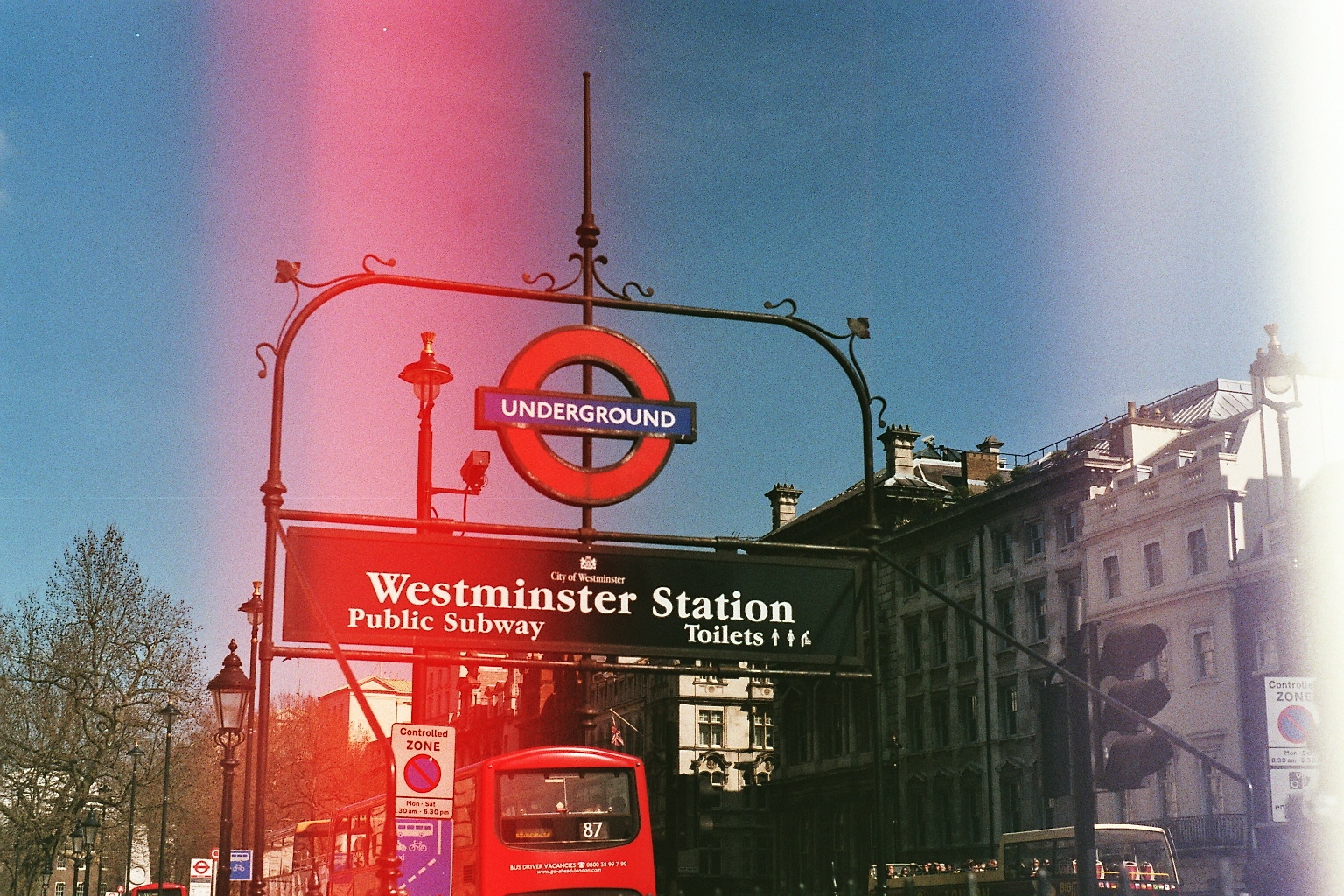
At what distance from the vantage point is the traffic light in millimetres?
8992

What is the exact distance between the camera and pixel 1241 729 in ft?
155

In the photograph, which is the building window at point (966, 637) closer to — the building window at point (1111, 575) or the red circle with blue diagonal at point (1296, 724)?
the building window at point (1111, 575)

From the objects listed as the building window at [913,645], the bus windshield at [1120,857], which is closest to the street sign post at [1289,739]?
the bus windshield at [1120,857]

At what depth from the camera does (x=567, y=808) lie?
76.7ft

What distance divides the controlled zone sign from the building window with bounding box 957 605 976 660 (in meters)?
53.7

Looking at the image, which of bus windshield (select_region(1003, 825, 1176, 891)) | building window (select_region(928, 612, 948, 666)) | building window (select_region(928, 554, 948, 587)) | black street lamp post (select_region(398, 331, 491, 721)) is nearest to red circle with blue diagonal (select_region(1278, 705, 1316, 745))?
black street lamp post (select_region(398, 331, 491, 721))

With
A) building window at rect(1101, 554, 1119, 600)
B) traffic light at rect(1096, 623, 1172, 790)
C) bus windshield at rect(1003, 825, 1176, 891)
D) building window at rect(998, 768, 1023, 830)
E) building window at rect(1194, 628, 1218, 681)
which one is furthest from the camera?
building window at rect(998, 768, 1023, 830)

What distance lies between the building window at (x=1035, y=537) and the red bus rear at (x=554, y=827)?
3922 cm

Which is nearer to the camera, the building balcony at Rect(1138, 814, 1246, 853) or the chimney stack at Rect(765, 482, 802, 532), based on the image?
the building balcony at Rect(1138, 814, 1246, 853)

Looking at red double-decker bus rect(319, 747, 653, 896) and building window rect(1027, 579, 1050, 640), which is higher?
building window rect(1027, 579, 1050, 640)

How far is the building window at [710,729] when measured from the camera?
288 ft

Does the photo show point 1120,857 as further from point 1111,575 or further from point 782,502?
point 782,502

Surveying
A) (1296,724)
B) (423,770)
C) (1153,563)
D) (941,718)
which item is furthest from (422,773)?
(941,718)

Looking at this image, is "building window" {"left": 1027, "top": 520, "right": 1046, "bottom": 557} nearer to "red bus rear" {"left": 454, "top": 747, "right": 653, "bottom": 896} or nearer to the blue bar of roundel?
"red bus rear" {"left": 454, "top": 747, "right": 653, "bottom": 896}
